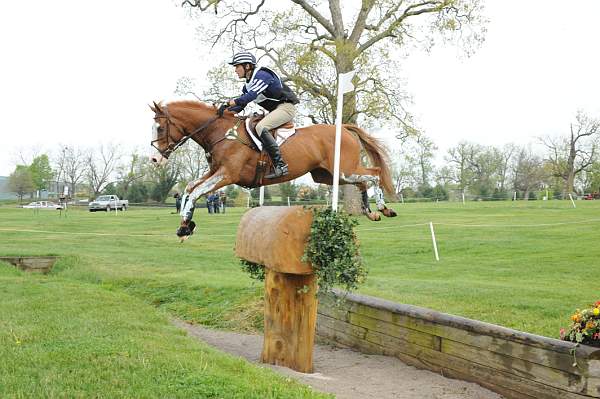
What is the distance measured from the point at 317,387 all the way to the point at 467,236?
42.6 feet

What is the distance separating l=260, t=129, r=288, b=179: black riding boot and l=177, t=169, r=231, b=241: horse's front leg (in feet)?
1.35

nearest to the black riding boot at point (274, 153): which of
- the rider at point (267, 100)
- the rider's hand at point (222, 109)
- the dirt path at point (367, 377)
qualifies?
the rider at point (267, 100)

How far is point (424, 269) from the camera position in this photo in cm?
1194

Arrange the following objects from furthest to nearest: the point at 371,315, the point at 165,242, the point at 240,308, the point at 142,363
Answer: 1. the point at 165,242
2. the point at 240,308
3. the point at 371,315
4. the point at 142,363

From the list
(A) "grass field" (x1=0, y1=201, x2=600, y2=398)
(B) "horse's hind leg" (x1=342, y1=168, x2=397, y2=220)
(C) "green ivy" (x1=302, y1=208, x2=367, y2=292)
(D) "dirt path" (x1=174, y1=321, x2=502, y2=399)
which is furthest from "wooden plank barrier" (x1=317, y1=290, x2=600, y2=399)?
(B) "horse's hind leg" (x1=342, y1=168, x2=397, y2=220)

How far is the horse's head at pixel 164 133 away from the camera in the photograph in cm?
500

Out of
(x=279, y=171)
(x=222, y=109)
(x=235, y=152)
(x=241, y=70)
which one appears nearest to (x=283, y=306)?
(x=279, y=171)

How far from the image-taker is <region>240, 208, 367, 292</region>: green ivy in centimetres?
530

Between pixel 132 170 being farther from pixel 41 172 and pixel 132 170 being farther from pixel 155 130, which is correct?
pixel 155 130

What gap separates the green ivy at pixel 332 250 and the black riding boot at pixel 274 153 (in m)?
0.77

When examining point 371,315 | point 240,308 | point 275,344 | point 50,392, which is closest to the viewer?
point 50,392

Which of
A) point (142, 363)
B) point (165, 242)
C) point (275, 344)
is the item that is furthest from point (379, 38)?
point (142, 363)

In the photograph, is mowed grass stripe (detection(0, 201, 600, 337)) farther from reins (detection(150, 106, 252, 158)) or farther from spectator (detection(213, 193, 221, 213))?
spectator (detection(213, 193, 221, 213))

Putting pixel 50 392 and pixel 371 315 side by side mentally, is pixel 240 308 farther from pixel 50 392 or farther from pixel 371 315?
pixel 50 392
